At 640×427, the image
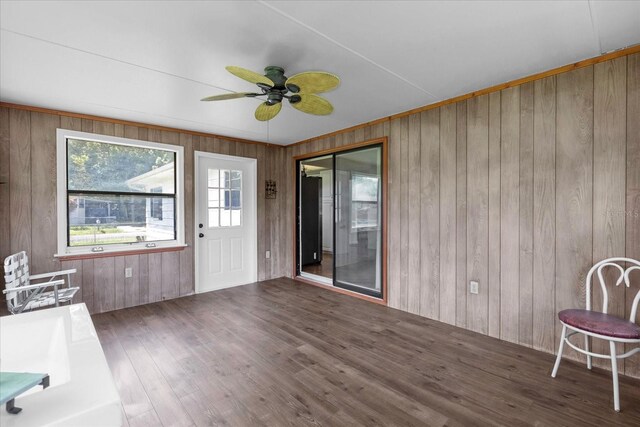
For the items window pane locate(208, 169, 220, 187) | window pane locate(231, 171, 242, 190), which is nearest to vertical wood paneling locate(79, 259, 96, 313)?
window pane locate(208, 169, 220, 187)

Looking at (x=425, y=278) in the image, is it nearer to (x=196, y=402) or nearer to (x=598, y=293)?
(x=598, y=293)

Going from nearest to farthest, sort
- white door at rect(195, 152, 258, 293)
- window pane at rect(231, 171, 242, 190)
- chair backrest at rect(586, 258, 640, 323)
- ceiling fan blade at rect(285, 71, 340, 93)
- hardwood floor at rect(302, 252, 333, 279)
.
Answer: ceiling fan blade at rect(285, 71, 340, 93) < chair backrest at rect(586, 258, 640, 323) < white door at rect(195, 152, 258, 293) < window pane at rect(231, 171, 242, 190) < hardwood floor at rect(302, 252, 333, 279)

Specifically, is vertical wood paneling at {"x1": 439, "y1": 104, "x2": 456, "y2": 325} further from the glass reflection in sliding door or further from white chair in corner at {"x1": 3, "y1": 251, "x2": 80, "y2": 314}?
white chair in corner at {"x1": 3, "y1": 251, "x2": 80, "y2": 314}

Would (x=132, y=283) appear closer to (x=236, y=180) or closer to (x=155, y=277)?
(x=155, y=277)

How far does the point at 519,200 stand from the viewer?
2699 mm

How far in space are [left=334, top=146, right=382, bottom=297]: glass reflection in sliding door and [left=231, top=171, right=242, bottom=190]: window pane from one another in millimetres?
1627

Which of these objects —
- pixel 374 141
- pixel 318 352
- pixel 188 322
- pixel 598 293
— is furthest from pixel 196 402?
pixel 374 141

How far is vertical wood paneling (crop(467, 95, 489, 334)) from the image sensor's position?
291cm

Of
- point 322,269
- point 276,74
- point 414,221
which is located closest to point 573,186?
point 414,221

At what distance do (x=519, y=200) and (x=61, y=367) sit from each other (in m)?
3.21

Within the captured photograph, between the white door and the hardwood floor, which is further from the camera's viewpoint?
the hardwood floor

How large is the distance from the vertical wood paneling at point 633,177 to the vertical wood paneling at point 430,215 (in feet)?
4.78

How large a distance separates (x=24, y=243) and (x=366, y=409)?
3816 mm

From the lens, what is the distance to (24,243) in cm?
317
